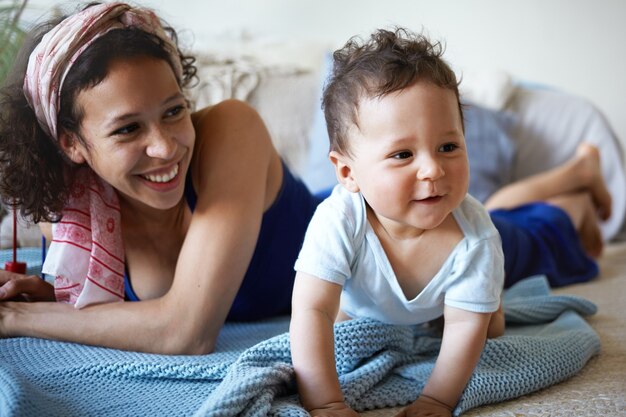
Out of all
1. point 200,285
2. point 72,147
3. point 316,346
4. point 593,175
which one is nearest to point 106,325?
point 200,285

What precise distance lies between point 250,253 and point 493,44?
5.84ft

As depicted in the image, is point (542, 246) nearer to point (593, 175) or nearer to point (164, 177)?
point (593, 175)

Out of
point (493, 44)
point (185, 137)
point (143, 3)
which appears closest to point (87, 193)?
point (185, 137)

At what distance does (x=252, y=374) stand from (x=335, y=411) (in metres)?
0.12

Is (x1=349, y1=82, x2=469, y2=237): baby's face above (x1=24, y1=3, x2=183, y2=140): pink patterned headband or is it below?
below

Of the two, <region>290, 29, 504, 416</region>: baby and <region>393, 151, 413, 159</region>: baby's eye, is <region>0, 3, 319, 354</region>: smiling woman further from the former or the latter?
<region>393, 151, 413, 159</region>: baby's eye

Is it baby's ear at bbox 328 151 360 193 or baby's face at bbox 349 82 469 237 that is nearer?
baby's face at bbox 349 82 469 237

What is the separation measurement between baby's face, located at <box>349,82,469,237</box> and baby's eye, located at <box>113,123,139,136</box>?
1.27ft

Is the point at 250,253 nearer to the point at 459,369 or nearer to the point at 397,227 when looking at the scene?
the point at 397,227

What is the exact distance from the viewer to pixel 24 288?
137cm

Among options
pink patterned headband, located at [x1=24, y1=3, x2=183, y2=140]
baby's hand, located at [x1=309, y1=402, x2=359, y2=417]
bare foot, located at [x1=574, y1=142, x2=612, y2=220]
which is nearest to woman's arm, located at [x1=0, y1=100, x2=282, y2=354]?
pink patterned headband, located at [x1=24, y1=3, x2=183, y2=140]

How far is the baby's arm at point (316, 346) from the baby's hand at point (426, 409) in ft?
0.25

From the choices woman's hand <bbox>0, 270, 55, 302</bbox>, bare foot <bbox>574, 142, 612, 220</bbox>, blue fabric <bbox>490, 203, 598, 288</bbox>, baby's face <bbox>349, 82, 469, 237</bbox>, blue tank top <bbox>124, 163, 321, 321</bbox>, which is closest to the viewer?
baby's face <bbox>349, 82, 469, 237</bbox>

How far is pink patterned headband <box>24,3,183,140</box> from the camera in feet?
3.91
